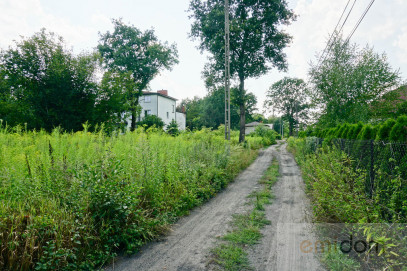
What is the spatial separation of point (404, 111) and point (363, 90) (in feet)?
7.73

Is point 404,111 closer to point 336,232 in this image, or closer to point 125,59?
point 336,232

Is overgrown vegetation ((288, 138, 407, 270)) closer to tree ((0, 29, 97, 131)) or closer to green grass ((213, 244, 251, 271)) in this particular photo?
green grass ((213, 244, 251, 271))

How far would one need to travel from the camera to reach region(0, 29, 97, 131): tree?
11148mm

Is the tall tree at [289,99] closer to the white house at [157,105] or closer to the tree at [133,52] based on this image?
the white house at [157,105]

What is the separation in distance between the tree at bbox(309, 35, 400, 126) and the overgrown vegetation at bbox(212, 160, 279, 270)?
30.6ft

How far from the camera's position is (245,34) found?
19.5 metres

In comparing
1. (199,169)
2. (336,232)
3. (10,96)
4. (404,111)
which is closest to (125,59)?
(10,96)

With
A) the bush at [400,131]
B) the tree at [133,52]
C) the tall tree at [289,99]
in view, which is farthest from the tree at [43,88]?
the tall tree at [289,99]

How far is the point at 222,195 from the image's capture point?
7273 mm

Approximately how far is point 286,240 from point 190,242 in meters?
1.72

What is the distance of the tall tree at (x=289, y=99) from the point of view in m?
54.3

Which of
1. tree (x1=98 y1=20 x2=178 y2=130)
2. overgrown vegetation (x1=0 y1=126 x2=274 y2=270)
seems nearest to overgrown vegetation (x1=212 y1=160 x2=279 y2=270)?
overgrown vegetation (x1=0 y1=126 x2=274 y2=270)

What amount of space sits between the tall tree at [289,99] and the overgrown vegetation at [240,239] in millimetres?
52425

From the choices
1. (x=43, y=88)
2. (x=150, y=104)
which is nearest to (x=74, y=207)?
(x=43, y=88)
